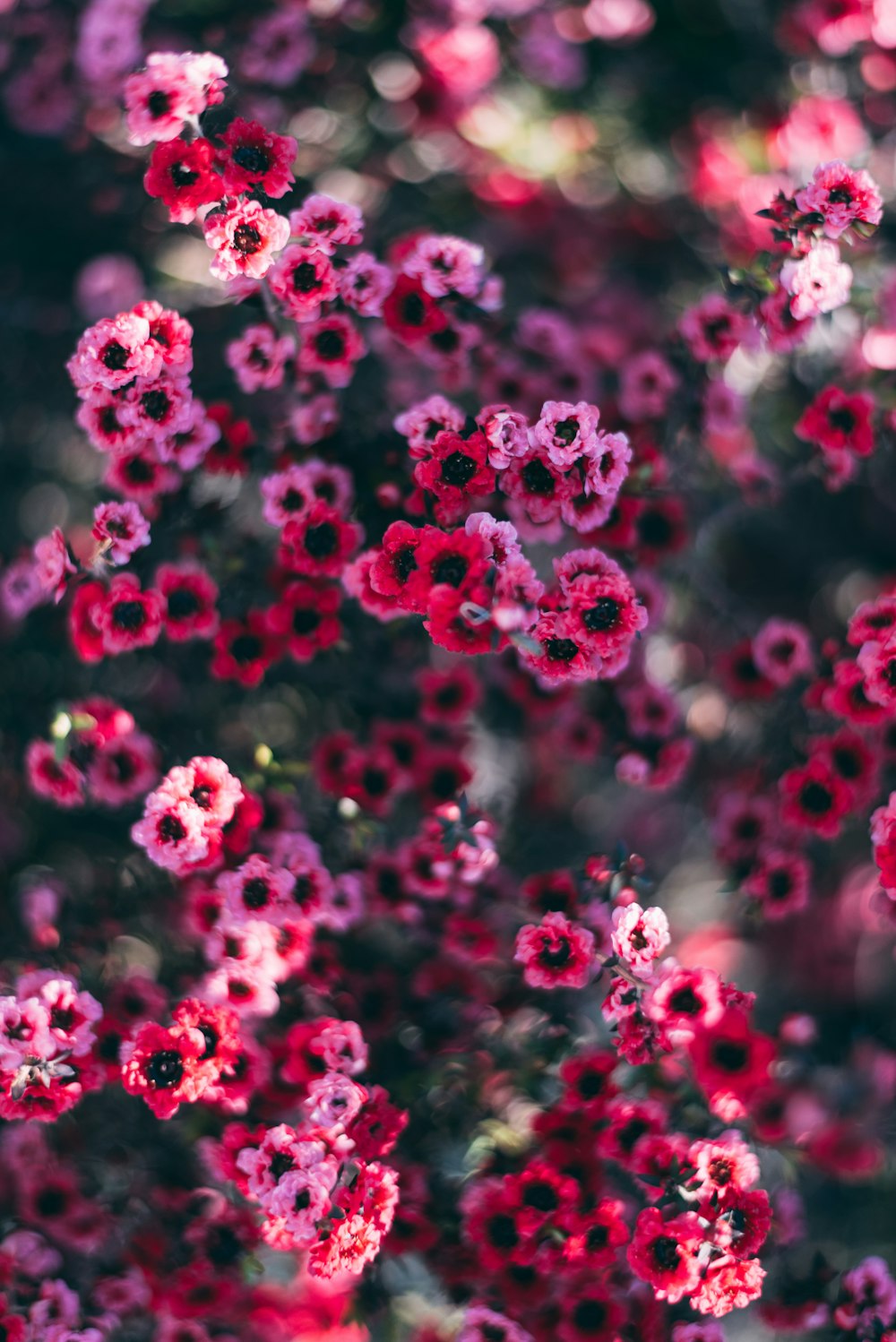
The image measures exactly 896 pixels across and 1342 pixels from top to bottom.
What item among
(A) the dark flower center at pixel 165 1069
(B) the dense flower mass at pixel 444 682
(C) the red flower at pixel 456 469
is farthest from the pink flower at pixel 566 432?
(A) the dark flower center at pixel 165 1069

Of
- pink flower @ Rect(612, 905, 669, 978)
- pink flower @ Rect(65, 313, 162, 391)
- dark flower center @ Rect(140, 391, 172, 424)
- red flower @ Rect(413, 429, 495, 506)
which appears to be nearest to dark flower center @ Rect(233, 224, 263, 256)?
pink flower @ Rect(65, 313, 162, 391)

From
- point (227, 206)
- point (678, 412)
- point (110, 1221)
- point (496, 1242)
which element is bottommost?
point (110, 1221)

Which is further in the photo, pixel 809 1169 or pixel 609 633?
pixel 809 1169

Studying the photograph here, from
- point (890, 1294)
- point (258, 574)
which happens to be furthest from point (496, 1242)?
point (258, 574)

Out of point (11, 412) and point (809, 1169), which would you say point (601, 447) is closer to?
point (809, 1169)

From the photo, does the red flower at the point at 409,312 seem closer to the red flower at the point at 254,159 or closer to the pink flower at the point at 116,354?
the red flower at the point at 254,159

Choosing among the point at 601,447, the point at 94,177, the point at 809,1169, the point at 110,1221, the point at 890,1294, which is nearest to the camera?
the point at 601,447
